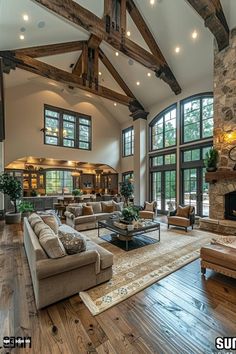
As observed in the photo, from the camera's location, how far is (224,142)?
5703 millimetres

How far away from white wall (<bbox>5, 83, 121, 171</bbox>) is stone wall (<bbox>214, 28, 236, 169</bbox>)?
6.90 m

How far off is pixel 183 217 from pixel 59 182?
7799mm

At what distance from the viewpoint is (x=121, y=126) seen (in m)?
12.2

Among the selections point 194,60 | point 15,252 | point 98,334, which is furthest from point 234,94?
point 15,252

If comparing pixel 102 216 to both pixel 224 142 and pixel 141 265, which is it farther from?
pixel 224 142

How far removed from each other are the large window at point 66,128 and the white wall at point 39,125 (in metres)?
0.27

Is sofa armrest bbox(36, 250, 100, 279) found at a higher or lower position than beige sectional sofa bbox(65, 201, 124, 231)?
higher

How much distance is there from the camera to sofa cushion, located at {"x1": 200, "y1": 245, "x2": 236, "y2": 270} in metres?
2.68

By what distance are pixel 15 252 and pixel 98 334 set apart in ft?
9.96

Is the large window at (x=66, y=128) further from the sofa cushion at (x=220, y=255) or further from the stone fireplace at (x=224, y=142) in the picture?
the sofa cushion at (x=220, y=255)

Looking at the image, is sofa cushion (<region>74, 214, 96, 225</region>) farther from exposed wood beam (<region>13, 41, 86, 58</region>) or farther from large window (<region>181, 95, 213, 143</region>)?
exposed wood beam (<region>13, 41, 86, 58</region>)

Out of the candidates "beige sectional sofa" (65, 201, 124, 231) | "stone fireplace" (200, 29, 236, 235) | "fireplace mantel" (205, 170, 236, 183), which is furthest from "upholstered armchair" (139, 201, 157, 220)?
"fireplace mantel" (205, 170, 236, 183)

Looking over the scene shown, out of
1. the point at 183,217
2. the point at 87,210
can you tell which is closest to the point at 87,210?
the point at 87,210

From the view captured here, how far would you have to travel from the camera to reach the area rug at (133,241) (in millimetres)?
4289
